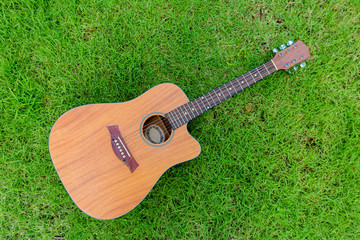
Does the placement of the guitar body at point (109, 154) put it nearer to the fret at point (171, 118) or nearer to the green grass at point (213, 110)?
the fret at point (171, 118)

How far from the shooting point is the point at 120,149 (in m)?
1.77

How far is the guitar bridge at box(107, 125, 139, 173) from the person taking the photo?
1771 millimetres

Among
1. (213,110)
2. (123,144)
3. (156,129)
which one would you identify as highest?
(123,144)

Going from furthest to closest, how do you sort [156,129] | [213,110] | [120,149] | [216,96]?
[213,110] < [156,129] < [216,96] < [120,149]

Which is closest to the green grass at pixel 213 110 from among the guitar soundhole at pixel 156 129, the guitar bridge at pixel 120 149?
the guitar soundhole at pixel 156 129

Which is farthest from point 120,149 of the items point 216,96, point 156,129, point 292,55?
point 292,55

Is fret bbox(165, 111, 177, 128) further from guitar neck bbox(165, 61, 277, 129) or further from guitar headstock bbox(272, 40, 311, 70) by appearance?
guitar headstock bbox(272, 40, 311, 70)

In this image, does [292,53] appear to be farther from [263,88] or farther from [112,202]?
[112,202]

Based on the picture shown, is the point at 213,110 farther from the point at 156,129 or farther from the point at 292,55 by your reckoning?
the point at 292,55

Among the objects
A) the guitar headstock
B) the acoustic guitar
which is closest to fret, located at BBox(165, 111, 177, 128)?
the acoustic guitar

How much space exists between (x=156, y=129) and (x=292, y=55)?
4.23 ft

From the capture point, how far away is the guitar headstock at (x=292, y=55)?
6.02 feet

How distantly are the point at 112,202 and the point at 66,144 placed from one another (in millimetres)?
580

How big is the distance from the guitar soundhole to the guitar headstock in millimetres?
1055
